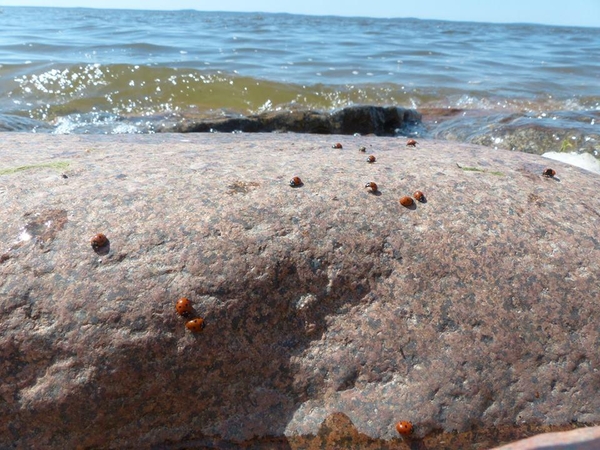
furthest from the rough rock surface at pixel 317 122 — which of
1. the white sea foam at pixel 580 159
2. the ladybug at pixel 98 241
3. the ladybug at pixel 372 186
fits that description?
the ladybug at pixel 98 241

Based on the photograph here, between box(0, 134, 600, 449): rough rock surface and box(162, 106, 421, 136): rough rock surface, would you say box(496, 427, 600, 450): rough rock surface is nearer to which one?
box(0, 134, 600, 449): rough rock surface

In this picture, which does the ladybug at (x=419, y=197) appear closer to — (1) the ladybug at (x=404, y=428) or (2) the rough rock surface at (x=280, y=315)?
(2) the rough rock surface at (x=280, y=315)

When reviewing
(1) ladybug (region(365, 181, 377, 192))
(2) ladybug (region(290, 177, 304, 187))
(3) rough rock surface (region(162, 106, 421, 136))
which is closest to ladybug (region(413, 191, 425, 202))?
(1) ladybug (region(365, 181, 377, 192))

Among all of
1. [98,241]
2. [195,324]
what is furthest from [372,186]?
[98,241]

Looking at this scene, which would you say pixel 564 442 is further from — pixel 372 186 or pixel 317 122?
pixel 317 122

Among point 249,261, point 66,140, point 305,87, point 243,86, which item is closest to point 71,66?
point 243,86

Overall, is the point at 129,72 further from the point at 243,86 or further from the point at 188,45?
the point at 188,45
